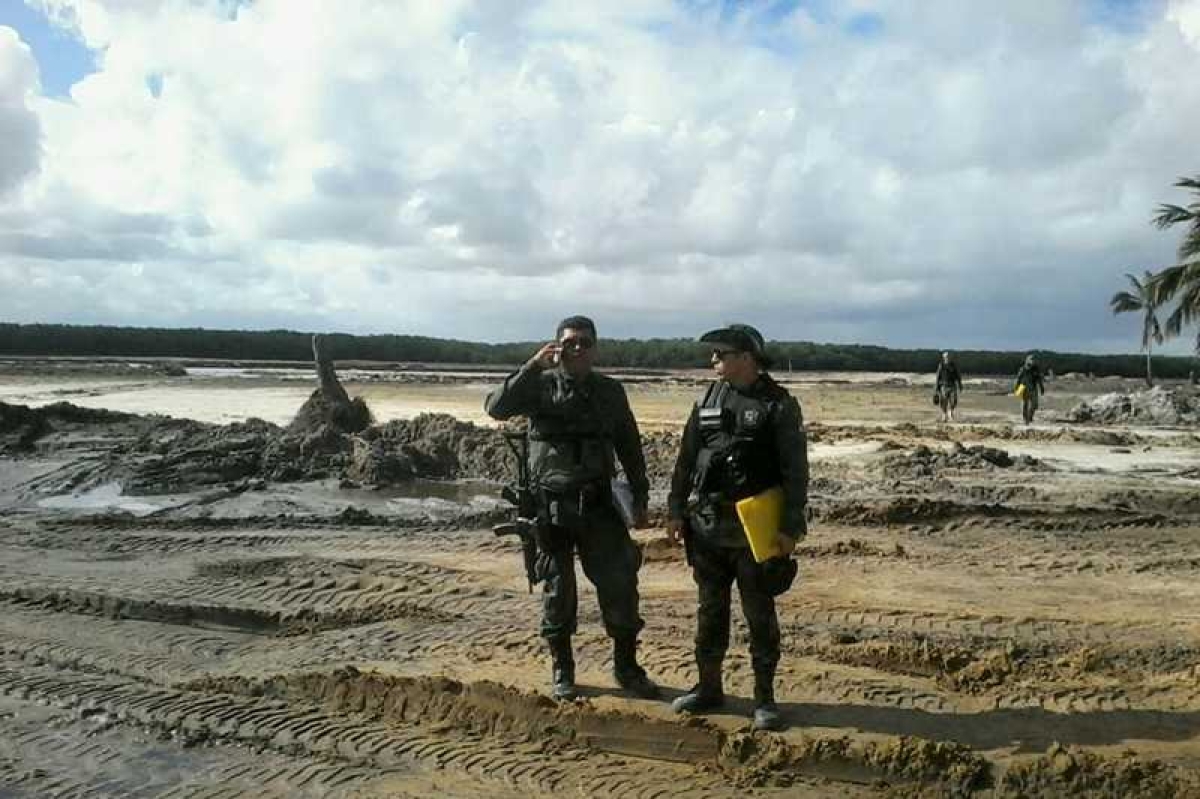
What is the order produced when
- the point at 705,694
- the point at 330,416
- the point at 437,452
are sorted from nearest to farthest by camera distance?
the point at 705,694 → the point at 437,452 → the point at 330,416

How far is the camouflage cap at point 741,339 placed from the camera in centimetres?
542

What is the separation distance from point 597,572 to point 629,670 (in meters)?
0.58

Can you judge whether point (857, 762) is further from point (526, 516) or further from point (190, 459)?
point (190, 459)

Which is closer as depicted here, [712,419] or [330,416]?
[712,419]

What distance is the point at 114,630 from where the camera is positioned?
781 cm

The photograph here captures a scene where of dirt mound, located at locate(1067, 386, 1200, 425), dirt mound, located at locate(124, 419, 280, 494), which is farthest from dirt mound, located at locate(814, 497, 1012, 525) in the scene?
dirt mound, located at locate(1067, 386, 1200, 425)

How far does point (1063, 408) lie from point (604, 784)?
99.9 feet

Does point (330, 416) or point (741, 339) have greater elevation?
point (741, 339)

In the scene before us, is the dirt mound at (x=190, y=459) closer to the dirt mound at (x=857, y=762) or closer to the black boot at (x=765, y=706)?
the black boot at (x=765, y=706)

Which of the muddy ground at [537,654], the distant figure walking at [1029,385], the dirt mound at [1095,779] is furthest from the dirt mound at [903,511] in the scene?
the distant figure walking at [1029,385]

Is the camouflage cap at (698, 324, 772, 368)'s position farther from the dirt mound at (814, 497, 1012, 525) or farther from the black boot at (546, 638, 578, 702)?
the dirt mound at (814, 497, 1012, 525)

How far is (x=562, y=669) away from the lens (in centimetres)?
596

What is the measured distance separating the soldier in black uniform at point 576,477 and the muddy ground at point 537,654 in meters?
0.47

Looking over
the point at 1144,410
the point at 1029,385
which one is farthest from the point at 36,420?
the point at 1144,410
